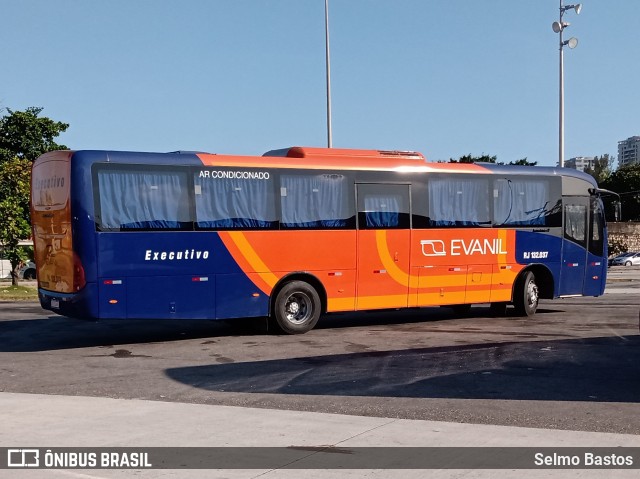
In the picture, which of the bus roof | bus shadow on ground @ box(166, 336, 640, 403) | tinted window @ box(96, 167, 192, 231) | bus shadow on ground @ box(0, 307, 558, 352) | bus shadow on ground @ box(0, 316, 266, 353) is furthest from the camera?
bus shadow on ground @ box(0, 307, 558, 352)

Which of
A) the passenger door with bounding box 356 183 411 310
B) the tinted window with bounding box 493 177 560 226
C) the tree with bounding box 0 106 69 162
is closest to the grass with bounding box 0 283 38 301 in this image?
the passenger door with bounding box 356 183 411 310

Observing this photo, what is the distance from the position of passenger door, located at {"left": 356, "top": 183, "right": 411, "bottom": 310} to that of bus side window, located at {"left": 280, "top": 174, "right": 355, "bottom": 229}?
0.33 m

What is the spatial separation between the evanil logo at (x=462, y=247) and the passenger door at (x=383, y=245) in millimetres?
579

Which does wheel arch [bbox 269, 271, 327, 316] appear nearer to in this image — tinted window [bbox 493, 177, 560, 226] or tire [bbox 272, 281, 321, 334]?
tire [bbox 272, 281, 321, 334]

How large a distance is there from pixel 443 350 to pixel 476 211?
19.2ft

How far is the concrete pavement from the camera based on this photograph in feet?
22.0

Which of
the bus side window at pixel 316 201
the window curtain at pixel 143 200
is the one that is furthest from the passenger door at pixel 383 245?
the window curtain at pixel 143 200

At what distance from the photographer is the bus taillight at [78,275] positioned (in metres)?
14.8

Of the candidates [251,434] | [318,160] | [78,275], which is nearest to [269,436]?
[251,434]

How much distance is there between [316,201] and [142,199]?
358cm

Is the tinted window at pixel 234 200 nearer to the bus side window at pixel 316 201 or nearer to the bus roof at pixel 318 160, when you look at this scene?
the bus roof at pixel 318 160

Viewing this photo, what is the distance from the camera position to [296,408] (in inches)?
381

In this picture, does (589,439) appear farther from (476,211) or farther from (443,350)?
(476,211)
